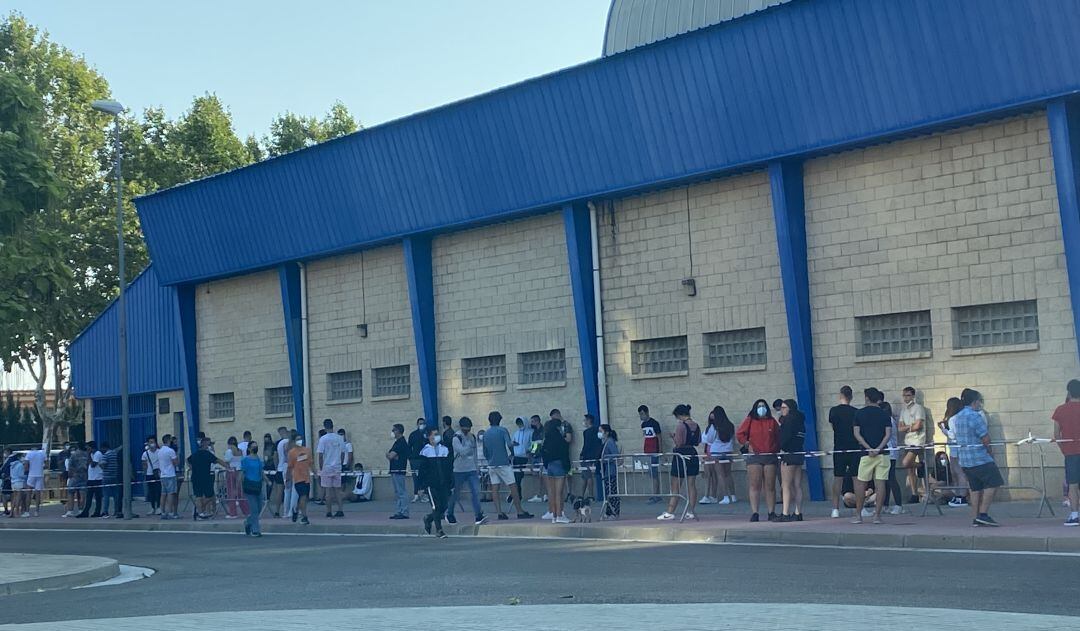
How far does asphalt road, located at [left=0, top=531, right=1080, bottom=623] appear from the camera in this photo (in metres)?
12.1

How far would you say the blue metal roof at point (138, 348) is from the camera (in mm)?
39719

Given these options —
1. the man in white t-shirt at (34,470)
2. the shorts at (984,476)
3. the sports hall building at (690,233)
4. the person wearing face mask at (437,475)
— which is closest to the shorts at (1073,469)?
the shorts at (984,476)

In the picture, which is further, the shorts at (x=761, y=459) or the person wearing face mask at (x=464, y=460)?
the person wearing face mask at (x=464, y=460)

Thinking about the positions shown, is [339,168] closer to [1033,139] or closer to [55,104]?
[1033,139]

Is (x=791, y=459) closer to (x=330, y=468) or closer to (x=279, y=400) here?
(x=330, y=468)

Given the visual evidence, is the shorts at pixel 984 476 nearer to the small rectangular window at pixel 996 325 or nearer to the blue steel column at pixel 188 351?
the small rectangular window at pixel 996 325

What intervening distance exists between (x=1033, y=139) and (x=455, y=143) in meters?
12.1

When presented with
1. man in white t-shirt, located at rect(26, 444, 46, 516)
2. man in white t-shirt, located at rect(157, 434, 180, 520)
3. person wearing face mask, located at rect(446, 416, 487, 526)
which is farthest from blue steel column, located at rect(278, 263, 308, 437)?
person wearing face mask, located at rect(446, 416, 487, 526)

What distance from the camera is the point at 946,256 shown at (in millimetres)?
21938

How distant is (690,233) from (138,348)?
2053 centimetres

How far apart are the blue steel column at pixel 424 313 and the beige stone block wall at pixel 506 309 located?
0.15 m

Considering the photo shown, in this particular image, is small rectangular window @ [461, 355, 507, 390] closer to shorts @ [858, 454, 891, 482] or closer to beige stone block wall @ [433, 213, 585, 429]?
beige stone block wall @ [433, 213, 585, 429]

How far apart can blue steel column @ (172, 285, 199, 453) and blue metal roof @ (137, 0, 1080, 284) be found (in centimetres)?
321

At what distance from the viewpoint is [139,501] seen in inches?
1555
